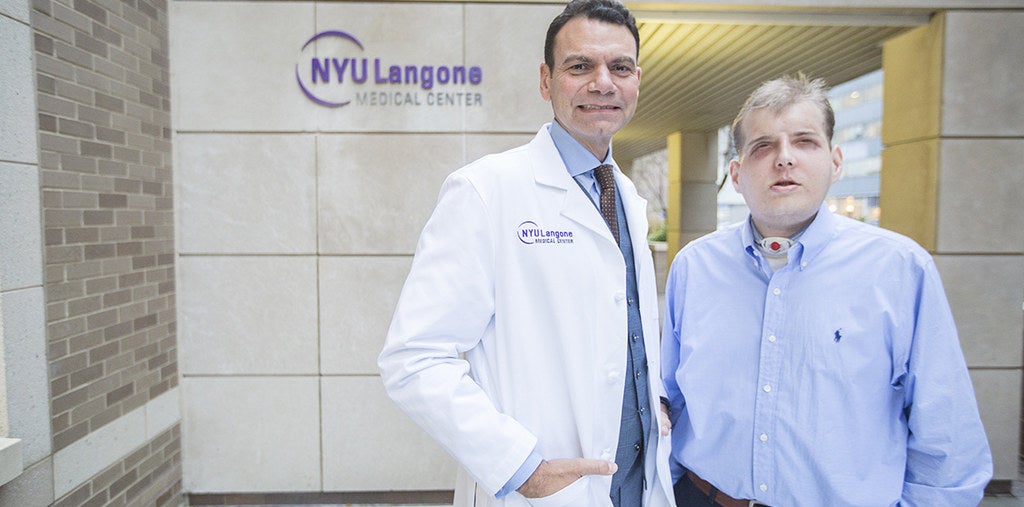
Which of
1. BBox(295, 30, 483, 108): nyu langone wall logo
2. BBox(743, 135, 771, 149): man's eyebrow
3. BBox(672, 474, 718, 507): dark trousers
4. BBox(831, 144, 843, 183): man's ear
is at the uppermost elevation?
BBox(295, 30, 483, 108): nyu langone wall logo

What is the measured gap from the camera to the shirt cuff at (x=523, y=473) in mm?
1446

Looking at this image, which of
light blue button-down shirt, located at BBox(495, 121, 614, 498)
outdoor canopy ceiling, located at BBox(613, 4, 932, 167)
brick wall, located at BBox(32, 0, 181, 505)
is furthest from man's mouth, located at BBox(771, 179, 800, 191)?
brick wall, located at BBox(32, 0, 181, 505)

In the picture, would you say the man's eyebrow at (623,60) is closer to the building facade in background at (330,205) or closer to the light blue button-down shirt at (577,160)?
the light blue button-down shirt at (577,160)

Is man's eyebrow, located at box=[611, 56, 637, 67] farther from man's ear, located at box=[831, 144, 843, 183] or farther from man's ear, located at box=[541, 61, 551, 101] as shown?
man's ear, located at box=[831, 144, 843, 183]

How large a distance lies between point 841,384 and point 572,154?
3.58ft

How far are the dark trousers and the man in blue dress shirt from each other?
0.16ft

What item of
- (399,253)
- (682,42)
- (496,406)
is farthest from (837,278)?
(682,42)

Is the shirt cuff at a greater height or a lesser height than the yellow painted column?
lesser

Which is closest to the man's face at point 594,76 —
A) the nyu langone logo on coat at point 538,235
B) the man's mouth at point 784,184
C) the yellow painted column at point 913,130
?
the nyu langone logo on coat at point 538,235

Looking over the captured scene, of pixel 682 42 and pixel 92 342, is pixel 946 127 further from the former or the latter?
pixel 92 342

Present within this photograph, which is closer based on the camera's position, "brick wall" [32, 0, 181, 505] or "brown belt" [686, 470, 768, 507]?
"brown belt" [686, 470, 768, 507]

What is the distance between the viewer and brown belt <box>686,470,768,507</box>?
5.71 feet

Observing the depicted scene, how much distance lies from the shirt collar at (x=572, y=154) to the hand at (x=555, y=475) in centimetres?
89

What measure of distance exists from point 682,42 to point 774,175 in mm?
4911
